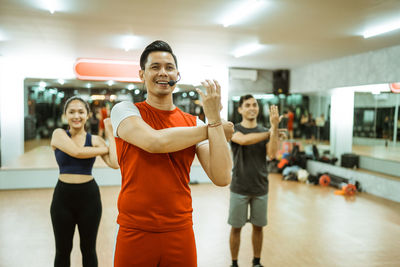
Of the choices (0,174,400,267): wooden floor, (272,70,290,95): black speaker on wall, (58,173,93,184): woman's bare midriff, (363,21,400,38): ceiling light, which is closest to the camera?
(58,173,93,184): woman's bare midriff

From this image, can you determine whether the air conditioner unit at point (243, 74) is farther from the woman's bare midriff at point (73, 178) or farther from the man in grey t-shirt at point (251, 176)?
the woman's bare midriff at point (73, 178)

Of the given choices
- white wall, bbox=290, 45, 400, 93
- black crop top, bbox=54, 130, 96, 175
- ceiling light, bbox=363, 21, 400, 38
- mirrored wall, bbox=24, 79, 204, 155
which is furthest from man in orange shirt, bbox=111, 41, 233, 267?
mirrored wall, bbox=24, 79, 204, 155

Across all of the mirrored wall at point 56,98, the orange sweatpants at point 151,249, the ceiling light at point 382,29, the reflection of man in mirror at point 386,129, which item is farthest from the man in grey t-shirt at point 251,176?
the mirrored wall at point 56,98

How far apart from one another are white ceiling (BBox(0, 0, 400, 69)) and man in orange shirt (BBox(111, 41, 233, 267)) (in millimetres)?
2739

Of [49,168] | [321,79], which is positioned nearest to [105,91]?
[49,168]

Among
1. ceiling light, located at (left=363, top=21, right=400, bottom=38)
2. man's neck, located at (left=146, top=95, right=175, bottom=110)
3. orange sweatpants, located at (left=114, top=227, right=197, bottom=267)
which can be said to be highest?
ceiling light, located at (left=363, top=21, right=400, bottom=38)

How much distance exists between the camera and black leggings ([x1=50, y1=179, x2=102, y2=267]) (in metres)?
A: 2.24

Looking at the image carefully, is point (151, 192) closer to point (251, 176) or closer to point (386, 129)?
point (251, 176)

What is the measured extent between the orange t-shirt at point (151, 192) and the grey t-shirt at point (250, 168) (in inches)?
64.5

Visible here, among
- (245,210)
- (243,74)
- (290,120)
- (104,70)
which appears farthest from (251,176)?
(290,120)

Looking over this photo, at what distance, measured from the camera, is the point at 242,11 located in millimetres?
3984

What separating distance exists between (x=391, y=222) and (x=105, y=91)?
21.7 feet

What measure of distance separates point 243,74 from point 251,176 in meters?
6.05

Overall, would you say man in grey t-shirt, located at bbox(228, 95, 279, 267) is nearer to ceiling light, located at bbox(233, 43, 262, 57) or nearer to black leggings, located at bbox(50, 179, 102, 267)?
black leggings, located at bbox(50, 179, 102, 267)
